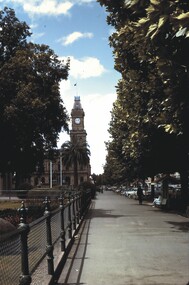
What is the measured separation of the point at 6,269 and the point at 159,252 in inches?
300

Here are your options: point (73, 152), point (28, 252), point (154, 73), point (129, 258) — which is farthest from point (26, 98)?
point (73, 152)

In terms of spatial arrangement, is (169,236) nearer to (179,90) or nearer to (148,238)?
(148,238)

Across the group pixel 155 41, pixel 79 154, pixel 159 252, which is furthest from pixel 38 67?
pixel 79 154

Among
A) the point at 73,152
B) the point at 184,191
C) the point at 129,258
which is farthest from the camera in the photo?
the point at 73,152

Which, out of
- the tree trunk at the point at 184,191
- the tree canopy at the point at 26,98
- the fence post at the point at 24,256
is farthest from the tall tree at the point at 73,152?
the fence post at the point at 24,256

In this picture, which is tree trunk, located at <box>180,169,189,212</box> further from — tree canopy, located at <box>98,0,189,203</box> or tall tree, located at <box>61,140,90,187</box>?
tall tree, located at <box>61,140,90,187</box>

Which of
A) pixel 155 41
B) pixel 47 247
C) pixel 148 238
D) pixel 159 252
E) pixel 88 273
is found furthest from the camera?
pixel 148 238

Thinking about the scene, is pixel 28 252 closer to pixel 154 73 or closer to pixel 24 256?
pixel 24 256

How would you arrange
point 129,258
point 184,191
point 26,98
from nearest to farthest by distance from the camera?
1. point 129,258
2. point 26,98
3. point 184,191

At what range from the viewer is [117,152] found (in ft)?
140

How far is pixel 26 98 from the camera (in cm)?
2659

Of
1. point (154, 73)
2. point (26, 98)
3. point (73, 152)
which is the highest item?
point (73, 152)

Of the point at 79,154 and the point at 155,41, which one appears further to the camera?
the point at 79,154

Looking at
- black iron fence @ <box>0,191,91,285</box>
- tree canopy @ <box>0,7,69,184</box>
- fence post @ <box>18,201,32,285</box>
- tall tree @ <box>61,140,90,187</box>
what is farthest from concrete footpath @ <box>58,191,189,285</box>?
tall tree @ <box>61,140,90,187</box>
